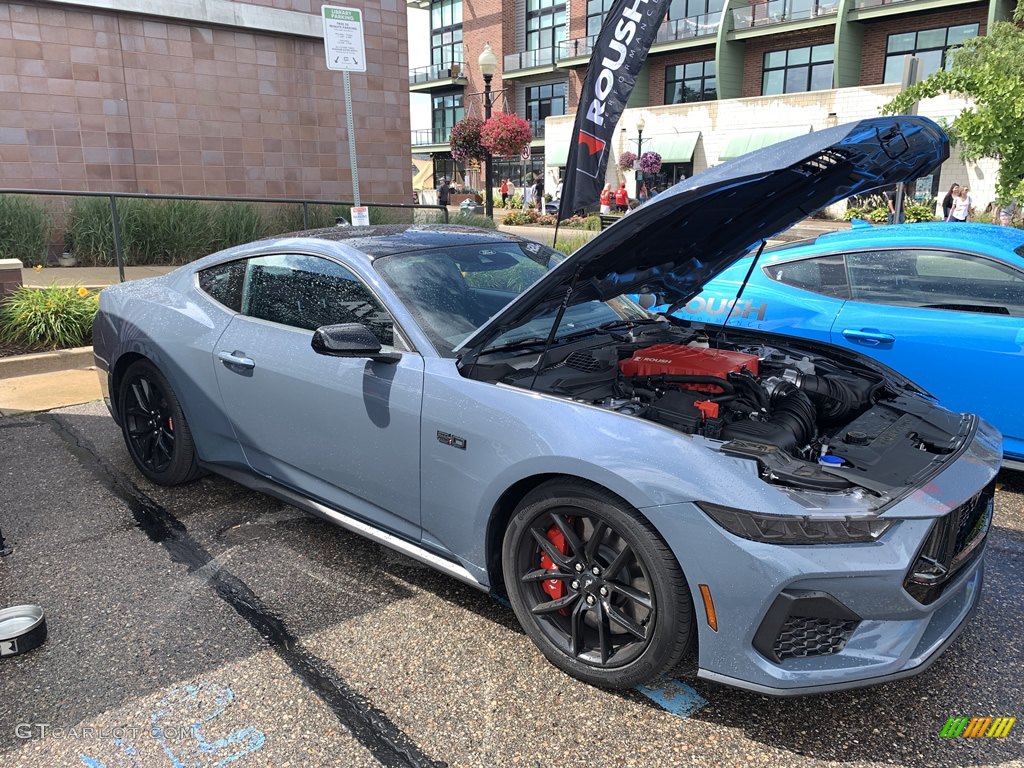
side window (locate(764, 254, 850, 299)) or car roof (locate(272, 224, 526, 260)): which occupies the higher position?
car roof (locate(272, 224, 526, 260))

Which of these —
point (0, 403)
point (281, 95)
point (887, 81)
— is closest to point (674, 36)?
point (887, 81)

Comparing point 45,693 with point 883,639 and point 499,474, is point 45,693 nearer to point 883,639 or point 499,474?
point 499,474

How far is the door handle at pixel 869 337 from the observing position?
455 centimetres

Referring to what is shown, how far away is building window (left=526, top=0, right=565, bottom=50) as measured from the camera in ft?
163

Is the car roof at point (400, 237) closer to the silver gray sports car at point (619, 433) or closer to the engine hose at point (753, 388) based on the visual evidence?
the silver gray sports car at point (619, 433)

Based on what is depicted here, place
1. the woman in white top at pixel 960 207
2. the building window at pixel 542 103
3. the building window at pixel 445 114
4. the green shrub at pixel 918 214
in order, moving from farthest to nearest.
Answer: the building window at pixel 445 114
the building window at pixel 542 103
the green shrub at pixel 918 214
the woman in white top at pixel 960 207

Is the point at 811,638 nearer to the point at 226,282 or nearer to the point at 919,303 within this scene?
the point at 919,303

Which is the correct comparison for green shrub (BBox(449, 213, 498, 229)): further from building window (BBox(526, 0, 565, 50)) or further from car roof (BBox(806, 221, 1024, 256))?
building window (BBox(526, 0, 565, 50))

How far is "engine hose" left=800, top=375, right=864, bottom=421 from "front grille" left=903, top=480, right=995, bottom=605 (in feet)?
2.07

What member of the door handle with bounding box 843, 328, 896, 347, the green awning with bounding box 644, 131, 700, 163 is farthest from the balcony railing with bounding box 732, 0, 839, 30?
the door handle with bounding box 843, 328, 896, 347

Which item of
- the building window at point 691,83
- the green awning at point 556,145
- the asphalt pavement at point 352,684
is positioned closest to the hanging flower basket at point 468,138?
the green awning at point 556,145

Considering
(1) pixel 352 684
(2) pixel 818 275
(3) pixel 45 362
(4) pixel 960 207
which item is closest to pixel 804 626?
(1) pixel 352 684

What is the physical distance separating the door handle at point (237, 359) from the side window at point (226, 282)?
28 centimetres

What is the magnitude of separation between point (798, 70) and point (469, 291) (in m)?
40.7
